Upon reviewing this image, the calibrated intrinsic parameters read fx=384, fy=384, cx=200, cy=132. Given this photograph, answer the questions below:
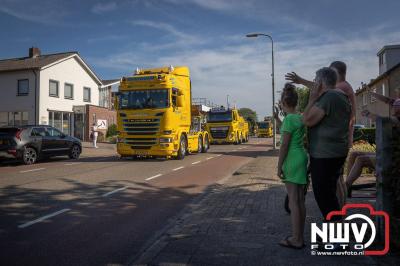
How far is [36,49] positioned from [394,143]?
39.5 meters

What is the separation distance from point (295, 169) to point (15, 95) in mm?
32379

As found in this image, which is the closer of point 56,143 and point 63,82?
point 56,143

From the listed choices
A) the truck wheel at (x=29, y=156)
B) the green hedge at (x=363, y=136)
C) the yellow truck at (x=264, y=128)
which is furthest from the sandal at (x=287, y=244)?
the yellow truck at (x=264, y=128)

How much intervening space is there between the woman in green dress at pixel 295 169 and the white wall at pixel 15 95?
30.1 m

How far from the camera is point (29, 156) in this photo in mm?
15938

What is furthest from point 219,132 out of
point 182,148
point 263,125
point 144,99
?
point 263,125

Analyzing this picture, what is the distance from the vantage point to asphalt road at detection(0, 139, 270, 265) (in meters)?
4.59

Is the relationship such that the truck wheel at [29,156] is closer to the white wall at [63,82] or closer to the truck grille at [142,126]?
the truck grille at [142,126]

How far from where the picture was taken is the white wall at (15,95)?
31172 mm

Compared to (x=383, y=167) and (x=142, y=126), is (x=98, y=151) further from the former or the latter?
(x=383, y=167)

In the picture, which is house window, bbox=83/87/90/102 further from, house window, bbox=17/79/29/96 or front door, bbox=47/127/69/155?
front door, bbox=47/127/69/155

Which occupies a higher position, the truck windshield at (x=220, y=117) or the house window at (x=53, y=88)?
the house window at (x=53, y=88)

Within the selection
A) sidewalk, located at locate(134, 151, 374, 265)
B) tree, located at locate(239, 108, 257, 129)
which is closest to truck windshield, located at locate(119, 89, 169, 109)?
sidewalk, located at locate(134, 151, 374, 265)
